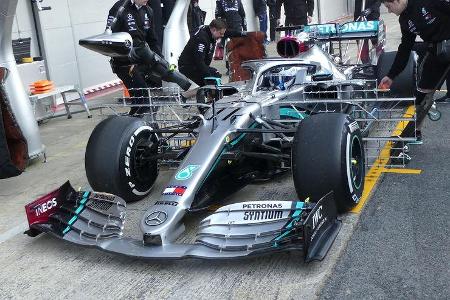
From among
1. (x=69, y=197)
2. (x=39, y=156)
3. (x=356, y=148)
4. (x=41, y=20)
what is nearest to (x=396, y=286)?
(x=356, y=148)

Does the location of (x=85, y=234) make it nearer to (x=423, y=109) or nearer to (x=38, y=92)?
(x=423, y=109)

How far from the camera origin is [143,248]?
3.77m

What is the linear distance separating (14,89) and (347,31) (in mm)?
4186

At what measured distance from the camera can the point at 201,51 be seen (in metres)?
8.10

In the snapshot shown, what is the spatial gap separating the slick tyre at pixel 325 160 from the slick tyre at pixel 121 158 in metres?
1.42

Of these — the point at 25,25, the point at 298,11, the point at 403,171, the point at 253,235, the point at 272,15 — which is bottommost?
the point at 403,171

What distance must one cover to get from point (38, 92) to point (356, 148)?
5.52 m

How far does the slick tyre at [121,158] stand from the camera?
4.71 metres

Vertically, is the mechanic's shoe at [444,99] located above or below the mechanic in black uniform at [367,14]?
below

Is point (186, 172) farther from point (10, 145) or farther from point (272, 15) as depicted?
point (272, 15)

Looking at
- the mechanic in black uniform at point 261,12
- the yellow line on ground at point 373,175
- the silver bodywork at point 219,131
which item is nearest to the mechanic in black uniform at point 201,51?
the silver bodywork at point 219,131

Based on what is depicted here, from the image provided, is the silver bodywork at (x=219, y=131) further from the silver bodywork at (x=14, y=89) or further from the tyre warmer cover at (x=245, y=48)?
the tyre warmer cover at (x=245, y=48)

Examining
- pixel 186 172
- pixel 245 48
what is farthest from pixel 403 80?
pixel 186 172

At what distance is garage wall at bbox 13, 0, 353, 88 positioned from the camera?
1006cm
